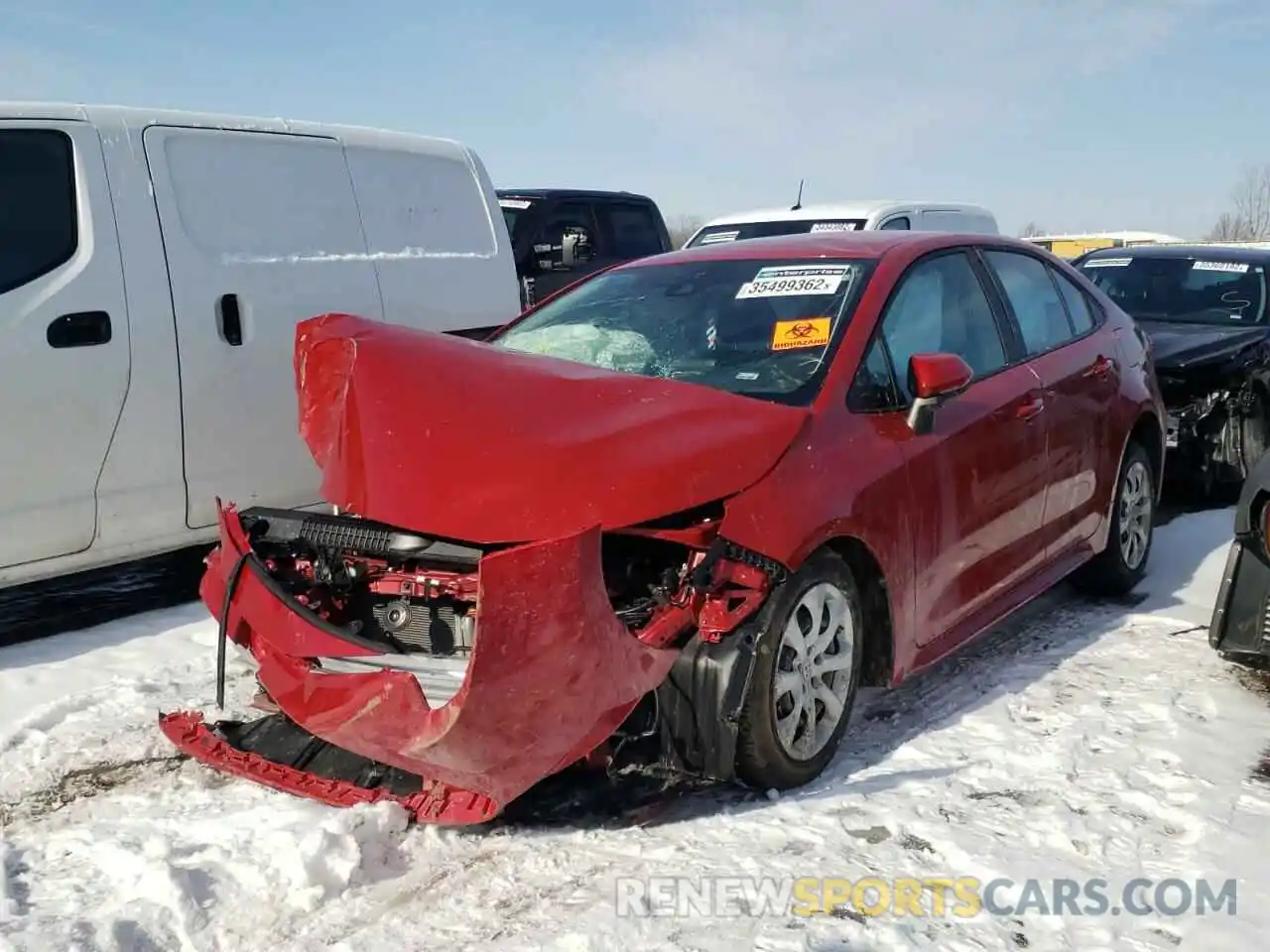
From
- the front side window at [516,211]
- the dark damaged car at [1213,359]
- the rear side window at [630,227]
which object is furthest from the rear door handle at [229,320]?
the rear side window at [630,227]

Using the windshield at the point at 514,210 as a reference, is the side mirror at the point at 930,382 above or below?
below

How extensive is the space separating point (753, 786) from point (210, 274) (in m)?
3.26

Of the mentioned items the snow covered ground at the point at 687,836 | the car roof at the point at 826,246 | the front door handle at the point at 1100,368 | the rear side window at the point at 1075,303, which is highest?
the car roof at the point at 826,246

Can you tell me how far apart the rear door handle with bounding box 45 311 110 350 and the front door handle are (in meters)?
4.01

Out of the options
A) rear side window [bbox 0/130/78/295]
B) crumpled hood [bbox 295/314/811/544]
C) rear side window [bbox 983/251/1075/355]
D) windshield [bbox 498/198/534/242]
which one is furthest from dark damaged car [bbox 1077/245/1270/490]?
rear side window [bbox 0/130/78/295]

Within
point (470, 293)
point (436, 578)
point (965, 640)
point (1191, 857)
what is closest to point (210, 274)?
point (470, 293)

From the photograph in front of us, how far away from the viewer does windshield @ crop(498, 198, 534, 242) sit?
9.24 metres

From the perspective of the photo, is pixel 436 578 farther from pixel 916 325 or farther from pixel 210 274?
pixel 210 274

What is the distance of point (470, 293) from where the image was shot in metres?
6.33

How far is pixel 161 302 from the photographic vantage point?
4.80 meters

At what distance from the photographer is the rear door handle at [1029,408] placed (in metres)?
4.30

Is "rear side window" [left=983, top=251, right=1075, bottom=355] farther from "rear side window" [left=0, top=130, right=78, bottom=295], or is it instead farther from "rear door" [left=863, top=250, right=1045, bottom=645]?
"rear side window" [left=0, top=130, right=78, bottom=295]

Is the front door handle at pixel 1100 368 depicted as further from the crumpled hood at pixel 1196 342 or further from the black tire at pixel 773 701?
the black tire at pixel 773 701

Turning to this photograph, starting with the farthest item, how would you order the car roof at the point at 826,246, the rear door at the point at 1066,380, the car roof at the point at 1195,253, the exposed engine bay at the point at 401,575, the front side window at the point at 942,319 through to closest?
1. the car roof at the point at 1195,253
2. the rear door at the point at 1066,380
3. the car roof at the point at 826,246
4. the front side window at the point at 942,319
5. the exposed engine bay at the point at 401,575
